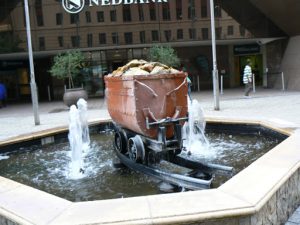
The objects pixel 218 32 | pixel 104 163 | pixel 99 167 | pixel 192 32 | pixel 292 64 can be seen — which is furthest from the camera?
pixel 292 64

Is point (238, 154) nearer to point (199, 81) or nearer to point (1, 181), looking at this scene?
point (1, 181)

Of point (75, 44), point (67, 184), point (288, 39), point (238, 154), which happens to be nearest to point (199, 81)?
point (288, 39)

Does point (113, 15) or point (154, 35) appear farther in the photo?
point (154, 35)

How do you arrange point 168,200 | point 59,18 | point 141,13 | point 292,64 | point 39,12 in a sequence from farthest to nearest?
point 292,64, point 141,13, point 59,18, point 39,12, point 168,200

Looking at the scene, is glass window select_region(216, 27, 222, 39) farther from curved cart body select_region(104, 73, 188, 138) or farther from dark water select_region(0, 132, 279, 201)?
curved cart body select_region(104, 73, 188, 138)

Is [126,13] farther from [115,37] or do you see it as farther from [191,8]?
[191,8]

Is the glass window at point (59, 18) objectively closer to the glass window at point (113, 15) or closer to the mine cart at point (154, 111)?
the glass window at point (113, 15)

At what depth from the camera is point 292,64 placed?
25781 mm

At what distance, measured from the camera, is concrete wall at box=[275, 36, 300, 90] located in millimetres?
25164

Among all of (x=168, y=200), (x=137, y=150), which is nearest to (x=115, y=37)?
(x=137, y=150)

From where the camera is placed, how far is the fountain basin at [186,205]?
13.5ft

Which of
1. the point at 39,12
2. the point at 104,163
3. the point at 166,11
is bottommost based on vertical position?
the point at 104,163

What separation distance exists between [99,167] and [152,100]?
203 cm

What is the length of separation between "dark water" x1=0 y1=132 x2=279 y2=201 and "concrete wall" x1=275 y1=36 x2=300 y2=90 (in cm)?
1537
